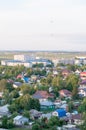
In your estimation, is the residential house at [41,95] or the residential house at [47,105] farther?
the residential house at [41,95]

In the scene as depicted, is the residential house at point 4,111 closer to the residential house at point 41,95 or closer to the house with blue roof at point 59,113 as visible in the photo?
the house with blue roof at point 59,113

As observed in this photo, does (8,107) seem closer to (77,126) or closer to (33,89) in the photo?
(77,126)

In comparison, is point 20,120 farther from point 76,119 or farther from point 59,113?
point 76,119

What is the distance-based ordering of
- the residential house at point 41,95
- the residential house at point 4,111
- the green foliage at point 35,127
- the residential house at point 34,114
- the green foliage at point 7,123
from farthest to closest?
1. the residential house at point 41,95
2. the residential house at point 4,111
3. the residential house at point 34,114
4. the green foliage at point 7,123
5. the green foliage at point 35,127

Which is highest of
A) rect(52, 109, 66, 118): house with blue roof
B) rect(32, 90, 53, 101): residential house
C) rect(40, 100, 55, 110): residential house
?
rect(32, 90, 53, 101): residential house

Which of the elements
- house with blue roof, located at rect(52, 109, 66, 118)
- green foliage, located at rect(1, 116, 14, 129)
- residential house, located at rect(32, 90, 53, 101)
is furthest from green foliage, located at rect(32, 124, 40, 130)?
residential house, located at rect(32, 90, 53, 101)

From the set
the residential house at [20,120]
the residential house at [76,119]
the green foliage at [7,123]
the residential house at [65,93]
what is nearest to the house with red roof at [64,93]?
the residential house at [65,93]

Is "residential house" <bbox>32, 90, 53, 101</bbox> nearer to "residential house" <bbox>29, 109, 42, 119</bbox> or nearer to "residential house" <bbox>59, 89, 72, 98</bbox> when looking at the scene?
"residential house" <bbox>59, 89, 72, 98</bbox>

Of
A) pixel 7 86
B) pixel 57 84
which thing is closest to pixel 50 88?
pixel 57 84
